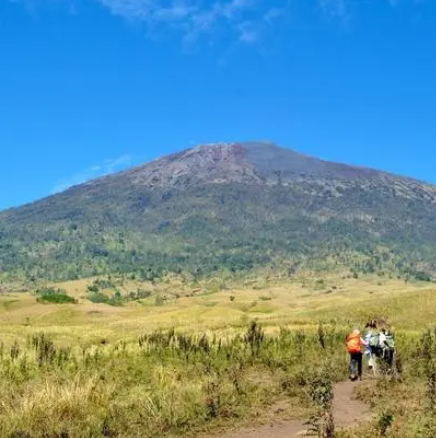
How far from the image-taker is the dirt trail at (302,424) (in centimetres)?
1572

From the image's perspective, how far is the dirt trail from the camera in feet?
51.6

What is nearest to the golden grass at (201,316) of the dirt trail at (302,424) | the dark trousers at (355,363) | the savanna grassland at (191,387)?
the savanna grassland at (191,387)

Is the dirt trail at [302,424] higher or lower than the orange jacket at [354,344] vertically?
Result: lower

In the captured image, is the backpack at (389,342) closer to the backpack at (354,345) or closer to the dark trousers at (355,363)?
the dark trousers at (355,363)

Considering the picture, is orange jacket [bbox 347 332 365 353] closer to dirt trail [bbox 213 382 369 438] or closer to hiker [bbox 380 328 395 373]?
hiker [bbox 380 328 395 373]

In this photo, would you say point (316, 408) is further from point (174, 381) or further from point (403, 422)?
point (174, 381)

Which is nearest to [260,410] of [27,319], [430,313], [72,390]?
[72,390]

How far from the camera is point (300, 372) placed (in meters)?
21.7

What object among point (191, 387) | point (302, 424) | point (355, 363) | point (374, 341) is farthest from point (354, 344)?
point (302, 424)

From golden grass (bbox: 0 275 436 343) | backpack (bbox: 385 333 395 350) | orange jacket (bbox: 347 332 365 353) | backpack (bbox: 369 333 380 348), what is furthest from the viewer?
golden grass (bbox: 0 275 436 343)

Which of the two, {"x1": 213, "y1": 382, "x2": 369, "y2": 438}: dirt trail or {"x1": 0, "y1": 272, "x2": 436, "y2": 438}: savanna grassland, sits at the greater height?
{"x1": 0, "y1": 272, "x2": 436, "y2": 438}: savanna grassland

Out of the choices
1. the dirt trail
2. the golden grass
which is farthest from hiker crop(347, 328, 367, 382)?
the golden grass

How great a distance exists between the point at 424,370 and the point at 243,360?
19.4 feet

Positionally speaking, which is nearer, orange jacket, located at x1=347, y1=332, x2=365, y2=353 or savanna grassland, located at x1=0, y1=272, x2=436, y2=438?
savanna grassland, located at x1=0, y1=272, x2=436, y2=438
